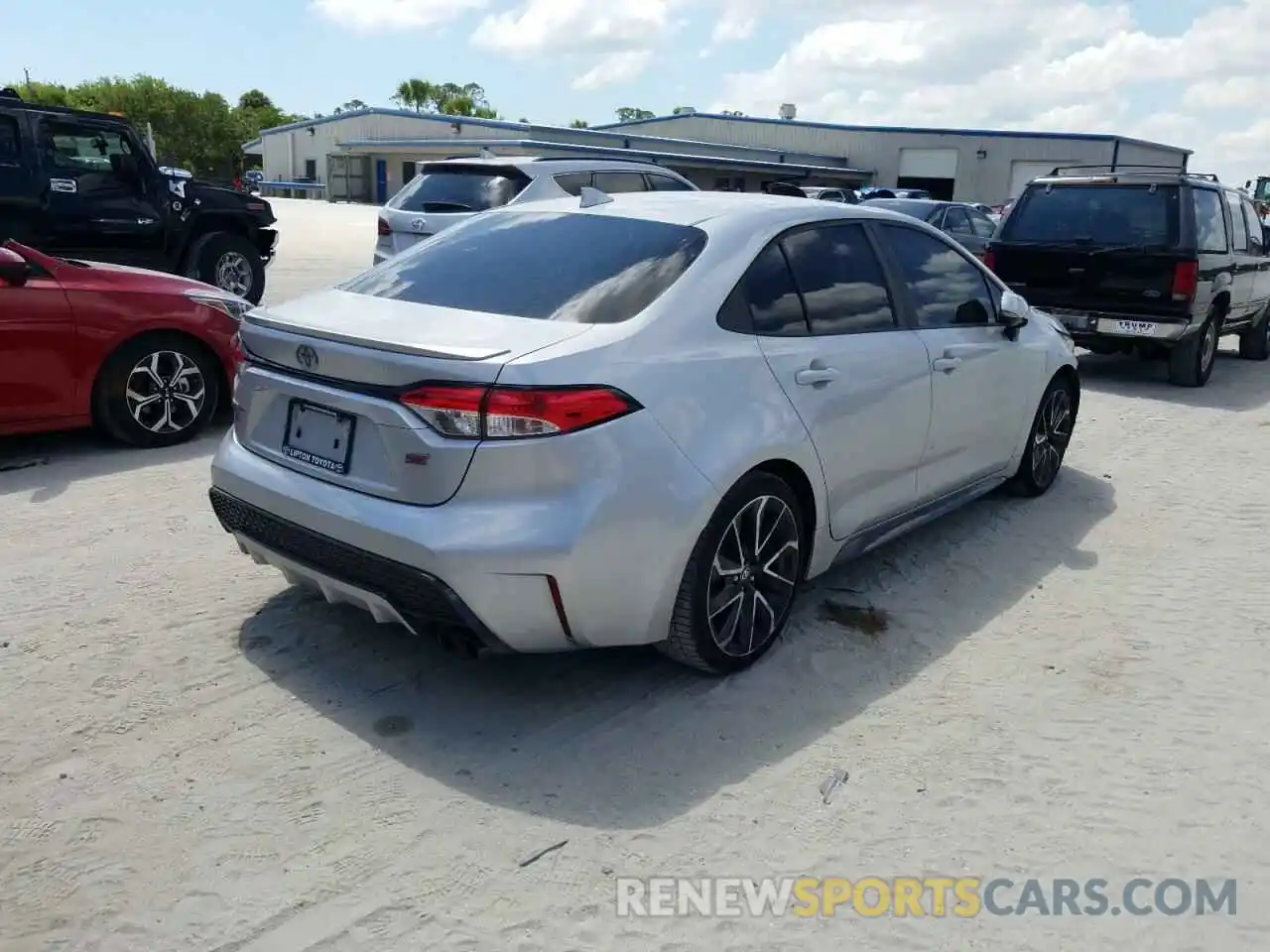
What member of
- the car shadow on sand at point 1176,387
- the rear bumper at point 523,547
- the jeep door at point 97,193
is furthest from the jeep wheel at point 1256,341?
the jeep door at point 97,193

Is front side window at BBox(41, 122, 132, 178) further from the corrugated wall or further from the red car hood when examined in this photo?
the corrugated wall

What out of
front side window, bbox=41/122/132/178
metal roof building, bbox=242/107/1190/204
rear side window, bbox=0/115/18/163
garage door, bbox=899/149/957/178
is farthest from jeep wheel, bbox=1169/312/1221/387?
garage door, bbox=899/149/957/178

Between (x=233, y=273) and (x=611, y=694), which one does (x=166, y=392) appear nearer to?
(x=611, y=694)

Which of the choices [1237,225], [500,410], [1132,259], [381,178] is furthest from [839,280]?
[381,178]

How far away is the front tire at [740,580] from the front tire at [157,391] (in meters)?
4.05

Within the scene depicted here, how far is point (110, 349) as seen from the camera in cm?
600

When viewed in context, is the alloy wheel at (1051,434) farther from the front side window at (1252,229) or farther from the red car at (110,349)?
the front side window at (1252,229)

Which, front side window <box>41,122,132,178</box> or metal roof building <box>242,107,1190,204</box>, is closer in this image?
front side window <box>41,122,132,178</box>

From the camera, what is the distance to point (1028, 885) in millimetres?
2779

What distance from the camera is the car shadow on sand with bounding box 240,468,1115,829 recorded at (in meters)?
3.18

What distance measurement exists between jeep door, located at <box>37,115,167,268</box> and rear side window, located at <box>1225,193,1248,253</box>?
35.7ft

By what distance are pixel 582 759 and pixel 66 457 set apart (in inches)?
171

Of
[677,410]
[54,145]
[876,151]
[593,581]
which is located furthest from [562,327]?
[876,151]

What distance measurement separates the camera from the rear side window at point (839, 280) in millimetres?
4051
